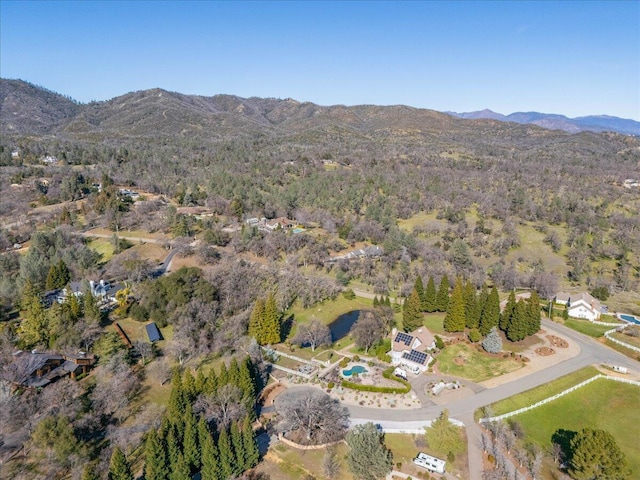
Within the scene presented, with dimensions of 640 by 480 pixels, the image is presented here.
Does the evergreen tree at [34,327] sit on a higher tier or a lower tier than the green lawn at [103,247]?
lower

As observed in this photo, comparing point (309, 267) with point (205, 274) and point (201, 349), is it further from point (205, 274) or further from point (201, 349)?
point (201, 349)

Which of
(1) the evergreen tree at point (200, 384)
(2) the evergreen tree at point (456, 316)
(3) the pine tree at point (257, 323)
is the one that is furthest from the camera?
(2) the evergreen tree at point (456, 316)

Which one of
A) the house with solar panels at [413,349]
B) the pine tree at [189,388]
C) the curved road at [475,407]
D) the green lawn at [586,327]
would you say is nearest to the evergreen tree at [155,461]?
the pine tree at [189,388]

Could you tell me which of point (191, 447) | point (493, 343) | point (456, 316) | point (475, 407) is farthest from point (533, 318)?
point (191, 447)

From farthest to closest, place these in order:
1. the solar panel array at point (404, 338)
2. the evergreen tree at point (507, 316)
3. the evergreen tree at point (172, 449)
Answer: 1. the evergreen tree at point (507, 316)
2. the solar panel array at point (404, 338)
3. the evergreen tree at point (172, 449)

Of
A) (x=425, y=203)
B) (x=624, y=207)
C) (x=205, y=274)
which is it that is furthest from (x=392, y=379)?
(x=624, y=207)

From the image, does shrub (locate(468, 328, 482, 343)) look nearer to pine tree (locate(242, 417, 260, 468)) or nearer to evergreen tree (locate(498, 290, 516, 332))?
evergreen tree (locate(498, 290, 516, 332))

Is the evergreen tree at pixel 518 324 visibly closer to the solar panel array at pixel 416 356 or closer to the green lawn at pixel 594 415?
the green lawn at pixel 594 415

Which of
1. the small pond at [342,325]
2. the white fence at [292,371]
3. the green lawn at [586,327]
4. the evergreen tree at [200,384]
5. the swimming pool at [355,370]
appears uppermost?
the evergreen tree at [200,384]
